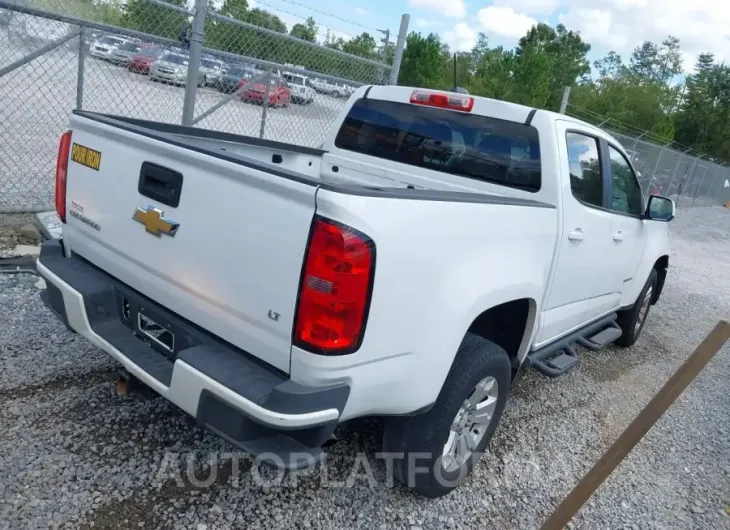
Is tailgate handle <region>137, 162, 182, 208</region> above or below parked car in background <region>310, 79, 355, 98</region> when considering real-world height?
below

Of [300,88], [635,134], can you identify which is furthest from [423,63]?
[300,88]

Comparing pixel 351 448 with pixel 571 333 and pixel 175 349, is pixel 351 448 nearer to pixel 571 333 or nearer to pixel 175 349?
pixel 175 349

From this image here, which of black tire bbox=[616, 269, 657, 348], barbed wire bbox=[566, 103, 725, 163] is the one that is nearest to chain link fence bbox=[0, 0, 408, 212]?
black tire bbox=[616, 269, 657, 348]

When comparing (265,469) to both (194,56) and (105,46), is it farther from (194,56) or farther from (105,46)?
(105,46)

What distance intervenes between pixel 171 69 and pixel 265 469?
4.36m

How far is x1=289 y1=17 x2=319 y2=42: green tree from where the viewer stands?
629 cm

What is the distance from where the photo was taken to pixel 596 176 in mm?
3898

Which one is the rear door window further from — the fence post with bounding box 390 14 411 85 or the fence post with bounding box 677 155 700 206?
the fence post with bounding box 677 155 700 206

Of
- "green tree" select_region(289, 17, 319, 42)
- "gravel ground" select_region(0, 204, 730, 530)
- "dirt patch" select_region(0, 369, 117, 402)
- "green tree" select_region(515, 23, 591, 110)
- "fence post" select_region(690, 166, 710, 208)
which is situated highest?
"green tree" select_region(515, 23, 591, 110)

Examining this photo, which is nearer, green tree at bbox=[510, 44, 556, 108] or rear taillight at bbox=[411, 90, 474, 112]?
rear taillight at bbox=[411, 90, 474, 112]

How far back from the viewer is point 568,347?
3.98m

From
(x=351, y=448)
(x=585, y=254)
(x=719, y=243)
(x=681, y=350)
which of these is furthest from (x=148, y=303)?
(x=719, y=243)

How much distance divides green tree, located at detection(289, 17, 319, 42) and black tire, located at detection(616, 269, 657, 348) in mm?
4167

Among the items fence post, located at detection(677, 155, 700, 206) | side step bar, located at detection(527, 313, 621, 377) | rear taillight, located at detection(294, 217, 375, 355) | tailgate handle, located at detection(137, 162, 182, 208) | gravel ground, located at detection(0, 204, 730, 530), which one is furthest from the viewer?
fence post, located at detection(677, 155, 700, 206)
